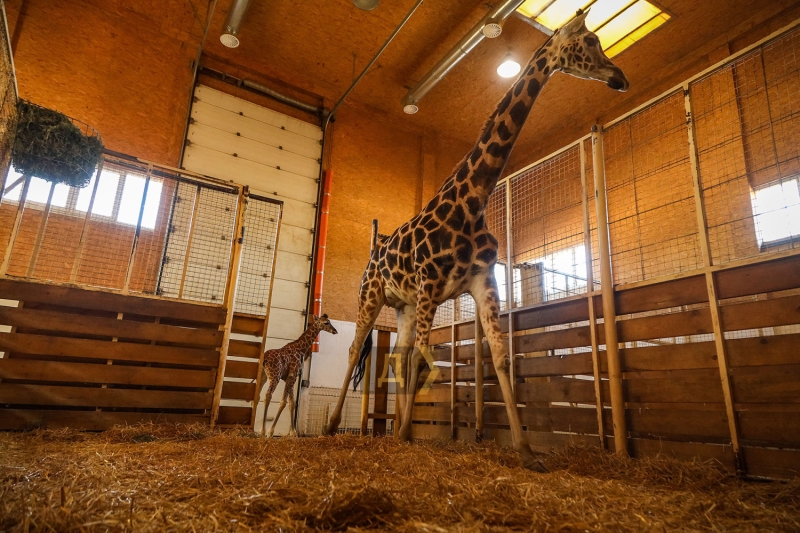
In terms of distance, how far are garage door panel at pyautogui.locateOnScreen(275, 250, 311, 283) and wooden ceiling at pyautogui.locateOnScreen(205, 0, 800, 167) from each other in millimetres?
4756

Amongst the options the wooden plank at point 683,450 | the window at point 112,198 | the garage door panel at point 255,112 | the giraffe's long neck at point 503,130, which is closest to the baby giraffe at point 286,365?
the window at point 112,198

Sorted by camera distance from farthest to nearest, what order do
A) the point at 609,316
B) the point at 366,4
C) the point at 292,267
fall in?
the point at 292,267
the point at 366,4
the point at 609,316

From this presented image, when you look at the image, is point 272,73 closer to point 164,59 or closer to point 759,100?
point 164,59

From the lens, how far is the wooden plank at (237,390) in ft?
22.2

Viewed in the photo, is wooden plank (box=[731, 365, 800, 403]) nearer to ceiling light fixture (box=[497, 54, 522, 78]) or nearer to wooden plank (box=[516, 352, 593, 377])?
wooden plank (box=[516, 352, 593, 377])

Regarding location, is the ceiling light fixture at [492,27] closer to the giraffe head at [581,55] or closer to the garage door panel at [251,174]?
the giraffe head at [581,55]

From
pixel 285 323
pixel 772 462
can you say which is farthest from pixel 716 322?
pixel 285 323

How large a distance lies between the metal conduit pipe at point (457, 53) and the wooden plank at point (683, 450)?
331 inches

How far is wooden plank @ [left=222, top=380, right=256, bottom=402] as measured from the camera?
676cm

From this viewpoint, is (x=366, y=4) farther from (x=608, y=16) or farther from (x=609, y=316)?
(x=609, y=316)

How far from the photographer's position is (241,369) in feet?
23.0

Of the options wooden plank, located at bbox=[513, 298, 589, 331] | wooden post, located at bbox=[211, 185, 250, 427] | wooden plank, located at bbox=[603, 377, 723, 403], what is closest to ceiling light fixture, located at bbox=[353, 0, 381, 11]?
wooden post, located at bbox=[211, 185, 250, 427]

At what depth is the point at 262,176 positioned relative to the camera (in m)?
11.9

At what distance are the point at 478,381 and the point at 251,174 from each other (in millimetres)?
8317
